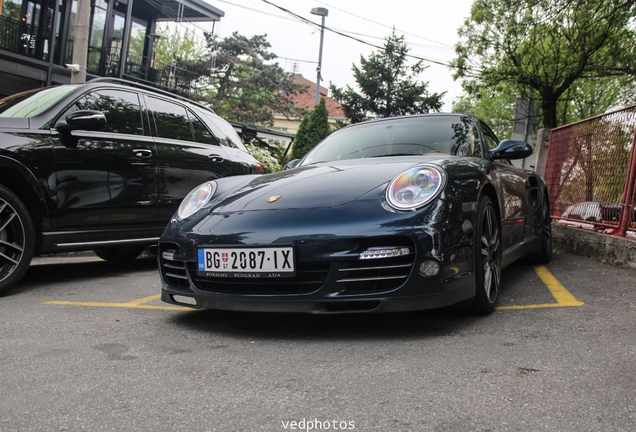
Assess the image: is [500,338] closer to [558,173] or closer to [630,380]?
[630,380]

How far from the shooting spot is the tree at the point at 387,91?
38.0 meters

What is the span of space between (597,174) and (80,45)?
758cm

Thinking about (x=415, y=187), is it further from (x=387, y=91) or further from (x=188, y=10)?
(x=387, y=91)

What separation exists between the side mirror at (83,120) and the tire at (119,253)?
1.93 meters

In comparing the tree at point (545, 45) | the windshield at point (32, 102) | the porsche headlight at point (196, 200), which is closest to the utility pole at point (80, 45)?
the windshield at point (32, 102)

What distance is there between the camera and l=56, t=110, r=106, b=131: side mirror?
4523 mm

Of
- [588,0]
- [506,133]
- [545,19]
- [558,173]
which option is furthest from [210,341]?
[506,133]

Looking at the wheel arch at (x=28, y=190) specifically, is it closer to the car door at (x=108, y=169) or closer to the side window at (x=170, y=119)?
the car door at (x=108, y=169)

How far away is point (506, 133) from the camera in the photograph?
5075cm

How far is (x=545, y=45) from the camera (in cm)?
2114

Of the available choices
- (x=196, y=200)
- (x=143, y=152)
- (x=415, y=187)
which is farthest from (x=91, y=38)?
(x=415, y=187)

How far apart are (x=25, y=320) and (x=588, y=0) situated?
1466 cm

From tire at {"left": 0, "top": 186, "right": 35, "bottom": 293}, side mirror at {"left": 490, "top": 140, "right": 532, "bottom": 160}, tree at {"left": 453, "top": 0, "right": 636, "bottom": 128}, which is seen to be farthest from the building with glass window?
side mirror at {"left": 490, "top": 140, "right": 532, "bottom": 160}

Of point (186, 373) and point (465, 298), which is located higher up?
point (465, 298)
